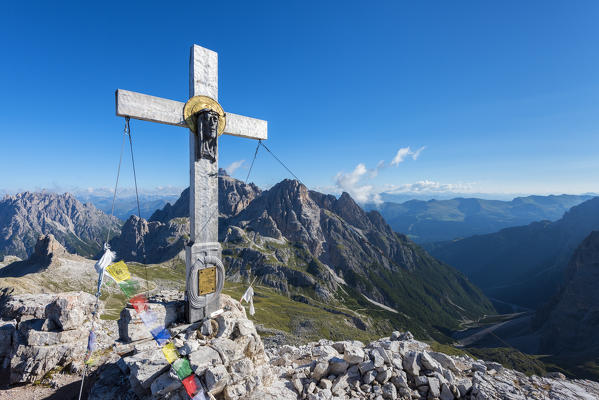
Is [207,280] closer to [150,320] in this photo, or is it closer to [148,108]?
[150,320]

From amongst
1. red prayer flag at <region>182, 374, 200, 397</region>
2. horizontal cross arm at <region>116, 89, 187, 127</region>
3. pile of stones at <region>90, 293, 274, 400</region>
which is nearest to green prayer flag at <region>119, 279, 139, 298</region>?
pile of stones at <region>90, 293, 274, 400</region>

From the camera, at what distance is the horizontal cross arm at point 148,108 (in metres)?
9.55

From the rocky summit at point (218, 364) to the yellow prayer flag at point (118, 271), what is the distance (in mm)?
1390

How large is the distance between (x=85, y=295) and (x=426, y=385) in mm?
17100

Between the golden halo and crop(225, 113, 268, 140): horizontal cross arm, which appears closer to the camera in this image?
the golden halo

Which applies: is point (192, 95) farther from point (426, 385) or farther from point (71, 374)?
point (426, 385)

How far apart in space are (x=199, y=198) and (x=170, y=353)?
557 centimetres

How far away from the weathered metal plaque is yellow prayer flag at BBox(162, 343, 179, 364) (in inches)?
104

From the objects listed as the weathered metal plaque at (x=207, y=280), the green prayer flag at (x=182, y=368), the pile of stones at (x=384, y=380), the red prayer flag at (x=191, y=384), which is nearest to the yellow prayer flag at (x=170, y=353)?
the green prayer flag at (x=182, y=368)

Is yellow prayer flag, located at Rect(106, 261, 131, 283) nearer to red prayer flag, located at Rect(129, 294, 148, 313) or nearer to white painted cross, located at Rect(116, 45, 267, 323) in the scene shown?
red prayer flag, located at Rect(129, 294, 148, 313)

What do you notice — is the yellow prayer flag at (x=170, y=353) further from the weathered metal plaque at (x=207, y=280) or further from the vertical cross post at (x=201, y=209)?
the weathered metal plaque at (x=207, y=280)

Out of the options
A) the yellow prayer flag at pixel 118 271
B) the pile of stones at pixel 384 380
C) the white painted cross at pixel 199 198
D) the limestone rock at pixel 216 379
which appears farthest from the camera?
the white painted cross at pixel 199 198

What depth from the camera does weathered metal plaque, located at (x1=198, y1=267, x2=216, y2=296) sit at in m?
10.8

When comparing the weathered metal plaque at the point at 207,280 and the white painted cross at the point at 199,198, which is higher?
the white painted cross at the point at 199,198
